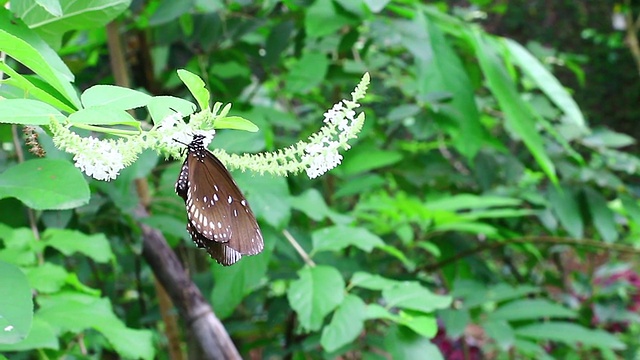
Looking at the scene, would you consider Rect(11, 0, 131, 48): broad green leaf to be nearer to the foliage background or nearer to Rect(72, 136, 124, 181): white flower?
the foliage background

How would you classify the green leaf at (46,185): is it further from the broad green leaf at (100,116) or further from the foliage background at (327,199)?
the broad green leaf at (100,116)

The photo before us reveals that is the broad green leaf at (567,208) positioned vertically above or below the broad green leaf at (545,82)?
below

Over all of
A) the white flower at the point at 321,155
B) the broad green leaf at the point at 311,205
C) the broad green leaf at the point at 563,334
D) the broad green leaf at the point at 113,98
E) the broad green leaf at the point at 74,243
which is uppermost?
the broad green leaf at the point at 113,98

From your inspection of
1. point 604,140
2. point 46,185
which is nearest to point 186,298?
point 46,185

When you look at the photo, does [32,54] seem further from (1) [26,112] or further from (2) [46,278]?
(2) [46,278]

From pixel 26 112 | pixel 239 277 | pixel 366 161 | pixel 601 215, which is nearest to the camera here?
pixel 26 112

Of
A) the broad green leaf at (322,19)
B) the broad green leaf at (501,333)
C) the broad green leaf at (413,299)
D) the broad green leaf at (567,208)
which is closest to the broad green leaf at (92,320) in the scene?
the broad green leaf at (413,299)

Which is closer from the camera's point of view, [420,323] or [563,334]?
[420,323]
